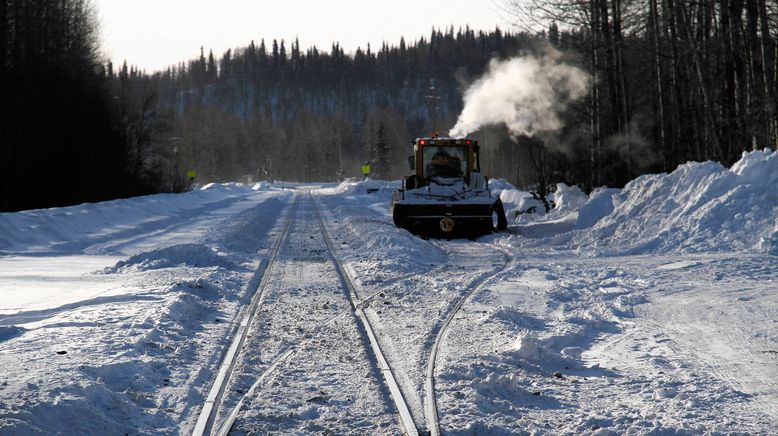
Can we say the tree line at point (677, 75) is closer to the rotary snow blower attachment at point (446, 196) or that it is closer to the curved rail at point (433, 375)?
the rotary snow blower attachment at point (446, 196)

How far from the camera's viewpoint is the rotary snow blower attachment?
19.9 metres

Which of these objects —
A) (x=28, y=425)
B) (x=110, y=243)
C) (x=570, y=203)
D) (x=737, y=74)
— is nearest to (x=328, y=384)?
(x=28, y=425)

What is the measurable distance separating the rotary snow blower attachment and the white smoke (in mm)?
3986

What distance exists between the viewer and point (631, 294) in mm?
9844

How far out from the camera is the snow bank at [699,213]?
42.3ft

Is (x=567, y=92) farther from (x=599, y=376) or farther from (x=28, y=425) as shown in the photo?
(x=28, y=425)

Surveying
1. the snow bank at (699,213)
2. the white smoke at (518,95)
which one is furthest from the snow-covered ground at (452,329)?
the white smoke at (518,95)

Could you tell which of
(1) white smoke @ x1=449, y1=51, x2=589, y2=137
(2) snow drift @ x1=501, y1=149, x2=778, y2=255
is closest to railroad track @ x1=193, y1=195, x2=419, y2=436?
(2) snow drift @ x1=501, y1=149, x2=778, y2=255

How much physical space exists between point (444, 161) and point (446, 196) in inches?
75.9

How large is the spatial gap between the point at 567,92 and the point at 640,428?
26.3 m

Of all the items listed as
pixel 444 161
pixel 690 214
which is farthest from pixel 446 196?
pixel 690 214

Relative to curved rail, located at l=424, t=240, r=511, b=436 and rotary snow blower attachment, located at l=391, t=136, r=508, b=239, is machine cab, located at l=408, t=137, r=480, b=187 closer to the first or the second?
rotary snow blower attachment, located at l=391, t=136, r=508, b=239

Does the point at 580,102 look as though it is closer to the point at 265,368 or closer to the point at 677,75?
the point at 677,75

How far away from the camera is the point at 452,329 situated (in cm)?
807
